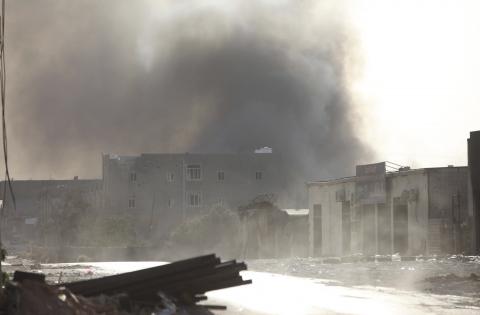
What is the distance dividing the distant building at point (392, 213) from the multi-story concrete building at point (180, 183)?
97.2 ft

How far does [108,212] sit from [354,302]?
93.8 metres

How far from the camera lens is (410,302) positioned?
81.4ft

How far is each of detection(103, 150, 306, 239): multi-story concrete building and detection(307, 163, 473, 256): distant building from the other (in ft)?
97.2

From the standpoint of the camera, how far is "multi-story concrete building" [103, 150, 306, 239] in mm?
116312

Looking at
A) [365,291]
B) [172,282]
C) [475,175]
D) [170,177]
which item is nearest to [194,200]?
[170,177]

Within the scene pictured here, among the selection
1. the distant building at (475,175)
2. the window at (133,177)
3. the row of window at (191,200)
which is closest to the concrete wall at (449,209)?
the distant building at (475,175)

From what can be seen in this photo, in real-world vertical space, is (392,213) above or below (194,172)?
below

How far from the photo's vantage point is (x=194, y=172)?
385 ft

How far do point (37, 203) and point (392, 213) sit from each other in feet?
237

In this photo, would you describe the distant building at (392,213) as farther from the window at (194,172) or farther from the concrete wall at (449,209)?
the window at (194,172)

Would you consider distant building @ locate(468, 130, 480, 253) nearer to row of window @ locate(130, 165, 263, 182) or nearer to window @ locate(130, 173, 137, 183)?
row of window @ locate(130, 165, 263, 182)

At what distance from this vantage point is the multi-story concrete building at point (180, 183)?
11631cm

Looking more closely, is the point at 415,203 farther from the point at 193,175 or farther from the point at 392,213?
the point at 193,175

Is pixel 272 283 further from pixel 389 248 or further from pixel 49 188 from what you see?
pixel 49 188
